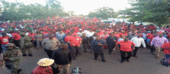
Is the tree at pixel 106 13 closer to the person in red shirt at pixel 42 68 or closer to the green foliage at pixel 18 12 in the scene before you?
the green foliage at pixel 18 12

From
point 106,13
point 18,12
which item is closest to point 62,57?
point 18,12

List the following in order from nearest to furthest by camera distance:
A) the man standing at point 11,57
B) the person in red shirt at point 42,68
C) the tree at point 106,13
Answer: the person in red shirt at point 42,68
the man standing at point 11,57
the tree at point 106,13

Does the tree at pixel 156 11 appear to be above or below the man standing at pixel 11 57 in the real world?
above

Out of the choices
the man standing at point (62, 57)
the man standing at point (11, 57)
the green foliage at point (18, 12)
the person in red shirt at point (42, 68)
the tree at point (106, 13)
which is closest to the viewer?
the person in red shirt at point (42, 68)

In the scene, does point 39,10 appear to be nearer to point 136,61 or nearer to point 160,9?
point 160,9

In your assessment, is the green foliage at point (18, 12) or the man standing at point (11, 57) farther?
the green foliage at point (18, 12)

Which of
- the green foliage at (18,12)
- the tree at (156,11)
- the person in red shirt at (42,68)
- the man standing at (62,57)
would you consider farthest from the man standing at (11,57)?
the green foliage at (18,12)

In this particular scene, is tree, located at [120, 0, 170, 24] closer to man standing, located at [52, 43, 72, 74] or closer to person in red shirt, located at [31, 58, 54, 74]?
man standing, located at [52, 43, 72, 74]

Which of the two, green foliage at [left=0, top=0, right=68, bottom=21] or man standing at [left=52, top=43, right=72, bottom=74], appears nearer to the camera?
man standing at [left=52, top=43, right=72, bottom=74]

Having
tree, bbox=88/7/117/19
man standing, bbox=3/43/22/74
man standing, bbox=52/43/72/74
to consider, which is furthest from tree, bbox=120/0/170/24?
tree, bbox=88/7/117/19

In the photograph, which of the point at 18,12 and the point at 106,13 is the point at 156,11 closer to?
the point at 106,13

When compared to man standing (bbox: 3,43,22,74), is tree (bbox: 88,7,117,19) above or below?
above

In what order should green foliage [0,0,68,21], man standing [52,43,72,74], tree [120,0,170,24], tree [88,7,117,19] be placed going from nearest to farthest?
1. man standing [52,43,72,74]
2. tree [120,0,170,24]
3. green foliage [0,0,68,21]
4. tree [88,7,117,19]

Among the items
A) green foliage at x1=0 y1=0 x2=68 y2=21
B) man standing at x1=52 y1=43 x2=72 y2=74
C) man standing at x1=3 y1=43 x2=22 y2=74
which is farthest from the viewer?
green foliage at x1=0 y1=0 x2=68 y2=21
